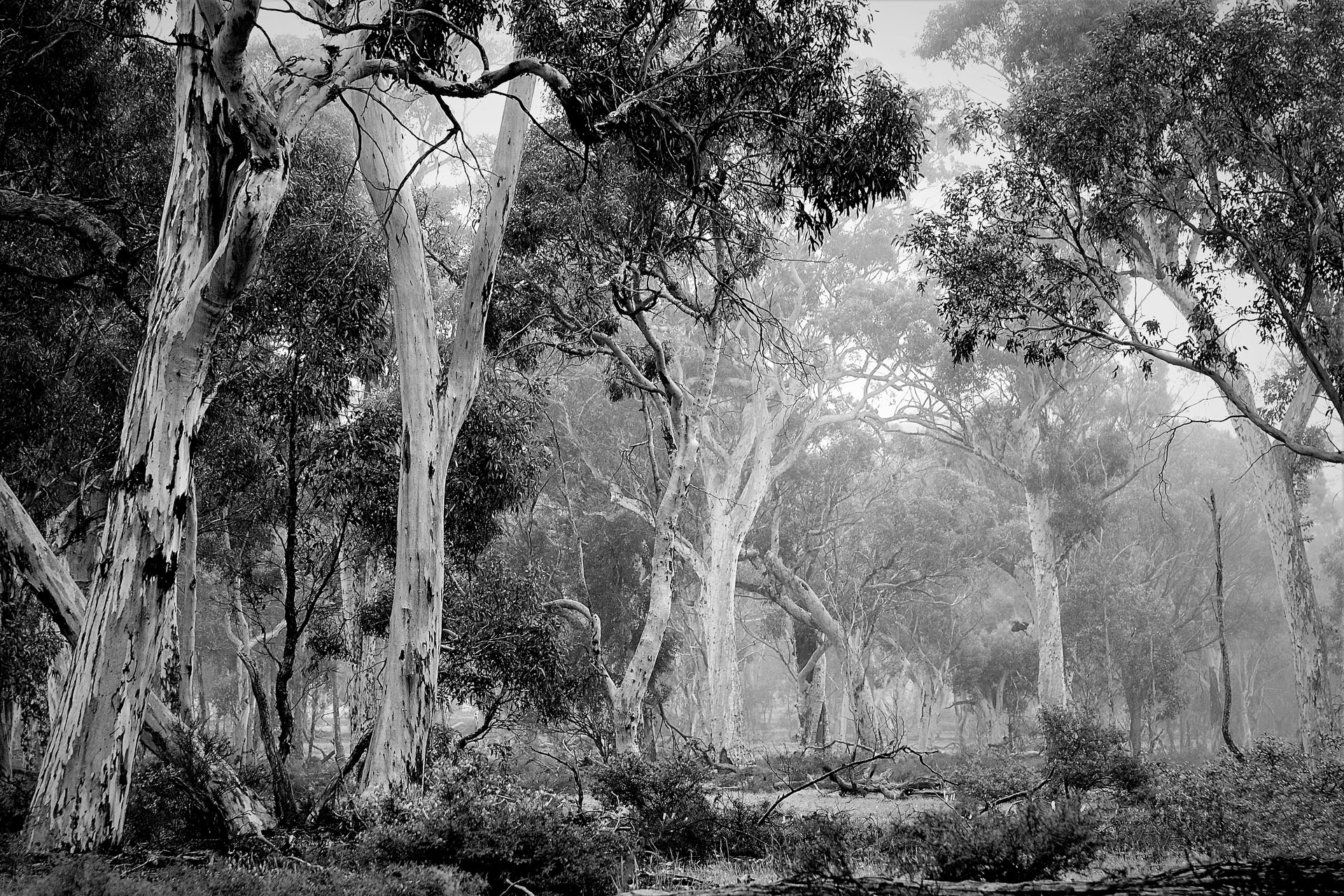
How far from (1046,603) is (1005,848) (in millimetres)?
17442

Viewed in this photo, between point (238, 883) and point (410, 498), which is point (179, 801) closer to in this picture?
point (238, 883)

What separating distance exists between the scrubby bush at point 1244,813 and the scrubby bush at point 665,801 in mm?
2998

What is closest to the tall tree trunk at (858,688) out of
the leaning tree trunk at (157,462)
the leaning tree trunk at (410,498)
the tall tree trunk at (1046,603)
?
the tall tree trunk at (1046,603)

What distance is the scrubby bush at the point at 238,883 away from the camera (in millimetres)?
3883

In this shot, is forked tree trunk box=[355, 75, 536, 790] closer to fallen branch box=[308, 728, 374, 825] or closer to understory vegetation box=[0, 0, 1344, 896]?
understory vegetation box=[0, 0, 1344, 896]

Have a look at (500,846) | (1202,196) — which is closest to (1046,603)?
(1202,196)

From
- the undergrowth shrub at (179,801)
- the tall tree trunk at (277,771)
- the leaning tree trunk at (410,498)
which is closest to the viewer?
the undergrowth shrub at (179,801)

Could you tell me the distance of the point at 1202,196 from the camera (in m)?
12.9

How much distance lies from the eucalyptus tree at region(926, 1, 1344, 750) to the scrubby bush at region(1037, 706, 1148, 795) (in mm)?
3415

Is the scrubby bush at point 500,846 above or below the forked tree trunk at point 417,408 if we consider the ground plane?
below

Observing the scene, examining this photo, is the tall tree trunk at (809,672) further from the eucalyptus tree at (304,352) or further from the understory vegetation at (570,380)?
the eucalyptus tree at (304,352)

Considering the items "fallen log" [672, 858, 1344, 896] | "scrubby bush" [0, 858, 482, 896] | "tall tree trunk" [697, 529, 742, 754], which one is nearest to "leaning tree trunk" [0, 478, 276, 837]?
"scrubby bush" [0, 858, 482, 896]

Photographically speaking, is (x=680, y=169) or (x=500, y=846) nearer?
(x=500, y=846)

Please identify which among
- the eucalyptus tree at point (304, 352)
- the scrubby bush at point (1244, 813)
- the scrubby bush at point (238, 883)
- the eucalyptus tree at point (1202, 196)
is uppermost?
the eucalyptus tree at point (1202, 196)
